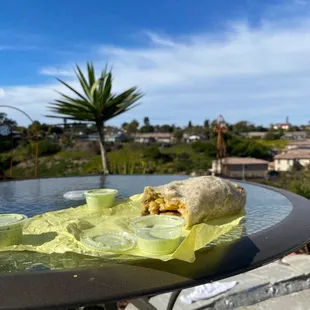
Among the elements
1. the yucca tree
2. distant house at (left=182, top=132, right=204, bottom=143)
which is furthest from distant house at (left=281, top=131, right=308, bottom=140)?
the yucca tree

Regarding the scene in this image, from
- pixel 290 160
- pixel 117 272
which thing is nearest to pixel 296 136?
pixel 290 160

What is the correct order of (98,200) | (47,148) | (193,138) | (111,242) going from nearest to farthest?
1. (111,242)
2. (98,200)
3. (47,148)
4. (193,138)

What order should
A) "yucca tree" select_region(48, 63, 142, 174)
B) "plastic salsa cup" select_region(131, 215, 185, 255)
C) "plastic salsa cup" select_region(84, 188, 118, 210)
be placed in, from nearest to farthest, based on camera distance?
"plastic salsa cup" select_region(131, 215, 185, 255) < "plastic salsa cup" select_region(84, 188, 118, 210) < "yucca tree" select_region(48, 63, 142, 174)

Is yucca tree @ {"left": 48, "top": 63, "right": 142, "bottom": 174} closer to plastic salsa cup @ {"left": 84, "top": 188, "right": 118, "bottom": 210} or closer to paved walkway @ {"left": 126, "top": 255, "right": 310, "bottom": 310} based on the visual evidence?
paved walkway @ {"left": 126, "top": 255, "right": 310, "bottom": 310}

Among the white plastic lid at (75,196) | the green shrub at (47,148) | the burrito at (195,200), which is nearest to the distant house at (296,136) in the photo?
the green shrub at (47,148)

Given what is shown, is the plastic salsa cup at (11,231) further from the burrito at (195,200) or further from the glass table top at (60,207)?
the burrito at (195,200)

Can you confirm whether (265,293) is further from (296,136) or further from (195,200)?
(296,136)
